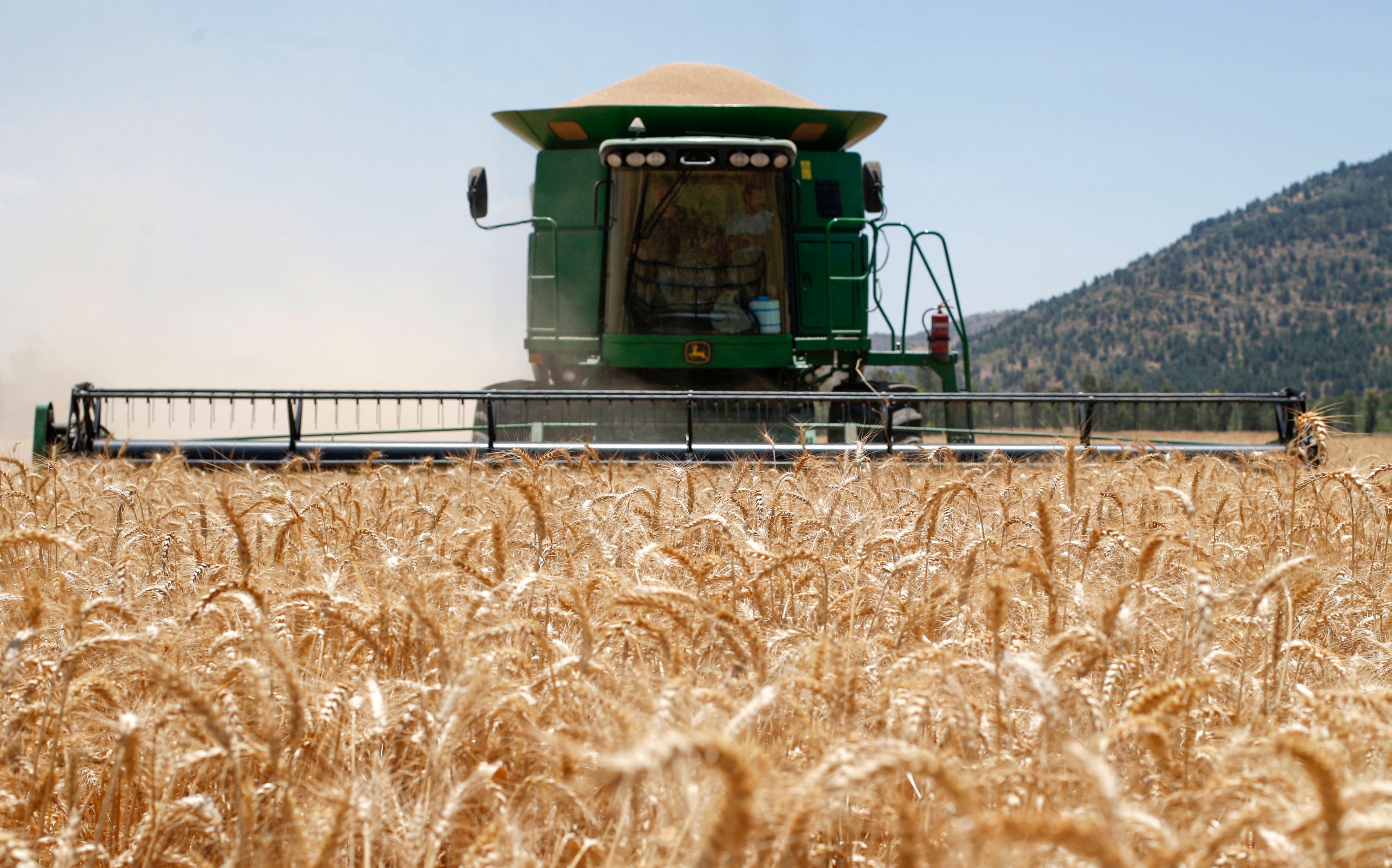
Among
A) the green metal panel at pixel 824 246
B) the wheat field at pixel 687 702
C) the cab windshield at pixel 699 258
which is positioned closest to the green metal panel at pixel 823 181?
the green metal panel at pixel 824 246

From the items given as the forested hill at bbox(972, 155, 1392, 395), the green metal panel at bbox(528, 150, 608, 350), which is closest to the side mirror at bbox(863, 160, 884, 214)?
the green metal panel at bbox(528, 150, 608, 350)

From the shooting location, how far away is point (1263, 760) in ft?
3.58

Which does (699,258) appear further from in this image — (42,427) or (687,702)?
(687,702)

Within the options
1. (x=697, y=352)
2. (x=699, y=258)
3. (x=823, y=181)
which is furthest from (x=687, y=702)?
(x=823, y=181)

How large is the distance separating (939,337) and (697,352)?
2.54 metres

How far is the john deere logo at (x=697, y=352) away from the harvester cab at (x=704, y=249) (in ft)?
0.03

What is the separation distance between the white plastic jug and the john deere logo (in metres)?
0.50

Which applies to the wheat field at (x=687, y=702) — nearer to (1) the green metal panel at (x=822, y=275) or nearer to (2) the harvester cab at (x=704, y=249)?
(2) the harvester cab at (x=704, y=249)

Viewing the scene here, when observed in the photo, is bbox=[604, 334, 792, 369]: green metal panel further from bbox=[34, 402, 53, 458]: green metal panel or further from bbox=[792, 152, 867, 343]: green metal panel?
bbox=[34, 402, 53, 458]: green metal panel

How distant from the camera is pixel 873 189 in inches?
304

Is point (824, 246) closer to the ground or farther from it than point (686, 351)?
farther from it

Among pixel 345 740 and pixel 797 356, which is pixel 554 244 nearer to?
pixel 797 356

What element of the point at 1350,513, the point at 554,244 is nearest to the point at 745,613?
the point at 1350,513

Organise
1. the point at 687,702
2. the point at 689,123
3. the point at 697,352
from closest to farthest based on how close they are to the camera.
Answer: the point at 687,702
the point at 697,352
the point at 689,123
